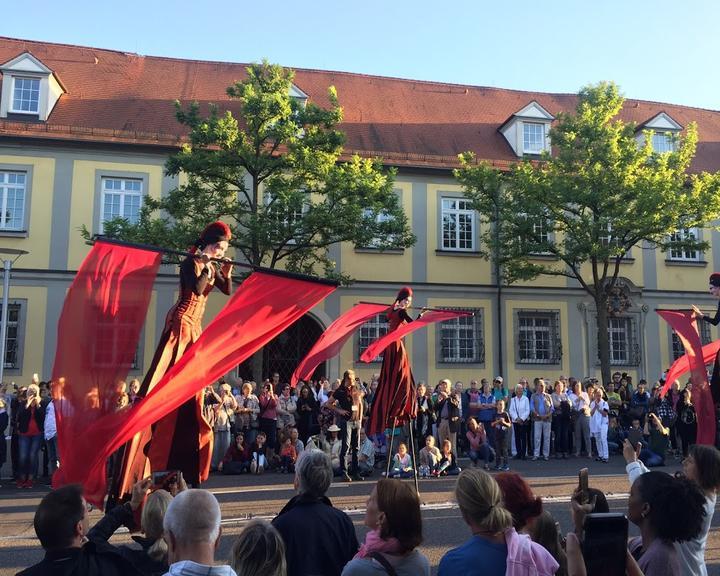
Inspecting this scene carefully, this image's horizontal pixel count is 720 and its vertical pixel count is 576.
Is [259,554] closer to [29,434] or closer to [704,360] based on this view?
[704,360]

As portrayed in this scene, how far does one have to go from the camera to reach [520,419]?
55.8 ft

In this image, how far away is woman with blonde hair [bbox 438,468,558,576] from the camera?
10.4ft

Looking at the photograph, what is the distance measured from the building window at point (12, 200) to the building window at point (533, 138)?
18.0 metres

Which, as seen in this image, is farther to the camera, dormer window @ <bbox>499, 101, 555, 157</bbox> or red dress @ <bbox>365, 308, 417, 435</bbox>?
dormer window @ <bbox>499, 101, 555, 157</bbox>

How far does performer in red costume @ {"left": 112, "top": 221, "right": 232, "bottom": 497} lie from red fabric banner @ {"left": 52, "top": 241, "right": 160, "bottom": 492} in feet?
1.16

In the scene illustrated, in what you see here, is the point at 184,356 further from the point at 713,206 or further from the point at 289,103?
the point at 713,206

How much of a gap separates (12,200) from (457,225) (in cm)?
1494

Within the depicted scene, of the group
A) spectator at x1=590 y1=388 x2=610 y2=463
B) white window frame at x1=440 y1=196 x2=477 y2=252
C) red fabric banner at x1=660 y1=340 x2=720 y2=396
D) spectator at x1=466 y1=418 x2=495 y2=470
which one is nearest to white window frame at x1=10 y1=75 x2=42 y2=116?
white window frame at x1=440 y1=196 x2=477 y2=252

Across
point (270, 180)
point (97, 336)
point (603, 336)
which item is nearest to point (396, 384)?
point (97, 336)

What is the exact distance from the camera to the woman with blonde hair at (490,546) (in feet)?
10.4

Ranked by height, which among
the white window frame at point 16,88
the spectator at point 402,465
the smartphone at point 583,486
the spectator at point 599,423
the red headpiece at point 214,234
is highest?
the white window frame at point 16,88

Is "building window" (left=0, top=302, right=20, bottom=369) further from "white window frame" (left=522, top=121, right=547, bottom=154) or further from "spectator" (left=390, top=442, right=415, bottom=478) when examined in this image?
"white window frame" (left=522, top=121, right=547, bottom=154)

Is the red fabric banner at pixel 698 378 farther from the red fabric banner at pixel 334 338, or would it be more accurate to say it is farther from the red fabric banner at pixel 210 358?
the red fabric banner at pixel 210 358

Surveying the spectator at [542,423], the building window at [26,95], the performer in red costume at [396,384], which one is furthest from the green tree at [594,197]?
the performer in red costume at [396,384]
